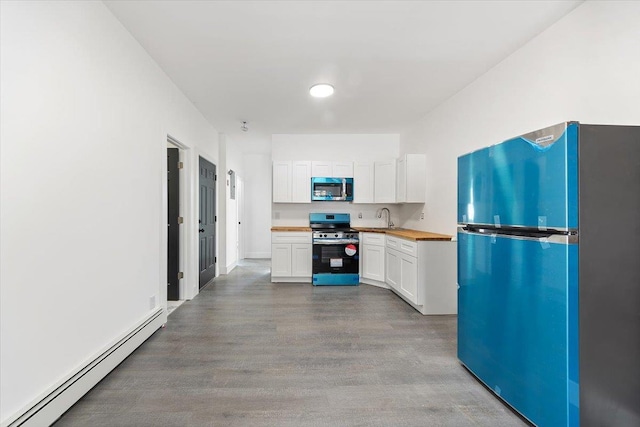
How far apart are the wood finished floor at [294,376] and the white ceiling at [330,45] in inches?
102

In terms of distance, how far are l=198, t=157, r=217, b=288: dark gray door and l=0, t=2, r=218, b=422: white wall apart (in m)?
1.65

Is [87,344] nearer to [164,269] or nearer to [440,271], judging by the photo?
[164,269]

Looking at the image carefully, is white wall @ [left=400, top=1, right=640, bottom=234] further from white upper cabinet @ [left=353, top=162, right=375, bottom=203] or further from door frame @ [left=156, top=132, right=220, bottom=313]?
door frame @ [left=156, top=132, right=220, bottom=313]

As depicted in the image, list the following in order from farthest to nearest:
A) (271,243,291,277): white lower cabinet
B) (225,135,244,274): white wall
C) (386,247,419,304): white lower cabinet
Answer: (225,135,244,274): white wall, (271,243,291,277): white lower cabinet, (386,247,419,304): white lower cabinet

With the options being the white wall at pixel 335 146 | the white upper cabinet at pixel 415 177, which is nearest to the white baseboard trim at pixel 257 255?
the white wall at pixel 335 146

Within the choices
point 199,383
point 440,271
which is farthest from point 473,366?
point 199,383

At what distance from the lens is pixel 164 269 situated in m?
3.18

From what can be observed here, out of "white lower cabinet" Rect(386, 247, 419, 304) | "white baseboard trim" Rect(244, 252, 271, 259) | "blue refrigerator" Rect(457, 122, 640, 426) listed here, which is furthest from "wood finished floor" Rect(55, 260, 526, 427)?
"white baseboard trim" Rect(244, 252, 271, 259)

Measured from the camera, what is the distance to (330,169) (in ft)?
17.6

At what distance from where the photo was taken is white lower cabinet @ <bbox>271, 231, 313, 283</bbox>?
507cm

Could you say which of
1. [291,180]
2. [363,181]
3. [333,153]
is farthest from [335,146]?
[291,180]

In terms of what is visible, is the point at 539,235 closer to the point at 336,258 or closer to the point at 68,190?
the point at 68,190

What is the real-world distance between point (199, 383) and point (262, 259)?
5467 mm

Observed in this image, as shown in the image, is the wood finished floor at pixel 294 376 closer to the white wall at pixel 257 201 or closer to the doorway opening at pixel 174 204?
the doorway opening at pixel 174 204
